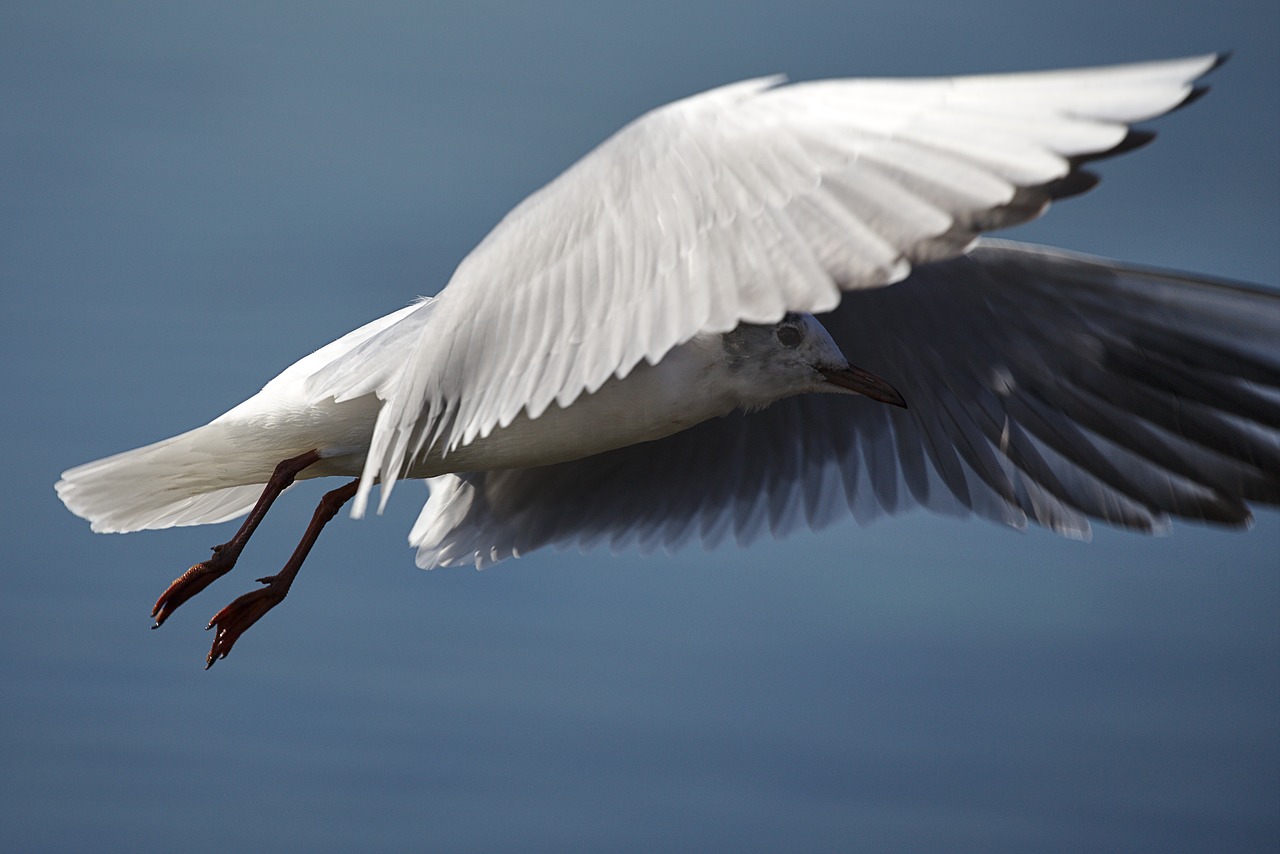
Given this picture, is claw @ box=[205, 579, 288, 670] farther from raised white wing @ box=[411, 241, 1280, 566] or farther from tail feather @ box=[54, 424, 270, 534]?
raised white wing @ box=[411, 241, 1280, 566]

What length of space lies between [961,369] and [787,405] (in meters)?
0.40

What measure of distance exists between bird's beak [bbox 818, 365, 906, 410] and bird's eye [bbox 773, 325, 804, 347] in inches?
2.7

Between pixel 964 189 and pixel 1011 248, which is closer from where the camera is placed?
pixel 964 189

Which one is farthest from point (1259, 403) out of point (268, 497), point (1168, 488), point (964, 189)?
point (268, 497)

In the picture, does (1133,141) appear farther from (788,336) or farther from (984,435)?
(984,435)

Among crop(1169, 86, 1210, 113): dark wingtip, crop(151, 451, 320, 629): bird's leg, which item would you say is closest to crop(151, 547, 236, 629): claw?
crop(151, 451, 320, 629): bird's leg

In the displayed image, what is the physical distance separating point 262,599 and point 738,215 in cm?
142

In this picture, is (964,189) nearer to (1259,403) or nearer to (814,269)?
(814,269)

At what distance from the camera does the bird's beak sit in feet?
8.41

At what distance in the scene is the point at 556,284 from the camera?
1.94 metres

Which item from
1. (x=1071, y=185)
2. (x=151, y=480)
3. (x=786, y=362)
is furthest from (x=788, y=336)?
(x=151, y=480)

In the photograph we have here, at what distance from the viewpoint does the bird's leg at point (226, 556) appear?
103 inches

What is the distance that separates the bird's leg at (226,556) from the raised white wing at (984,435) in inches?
20.6

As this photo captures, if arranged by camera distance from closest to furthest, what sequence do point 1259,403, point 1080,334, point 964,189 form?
1. point 964,189
2. point 1259,403
3. point 1080,334
